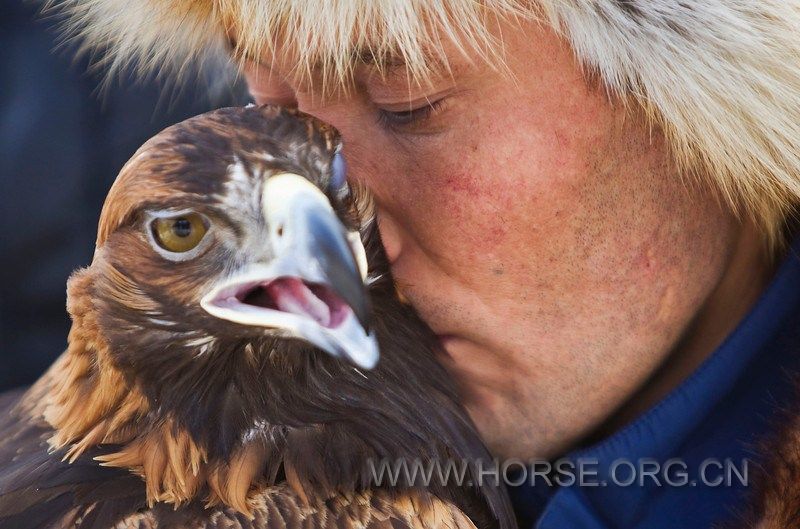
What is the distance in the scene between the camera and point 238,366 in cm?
161

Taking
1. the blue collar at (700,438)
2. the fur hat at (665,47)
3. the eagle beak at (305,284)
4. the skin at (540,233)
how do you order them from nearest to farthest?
the eagle beak at (305,284) < the fur hat at (665,47) < the skin at (540,233) < the blue collar at (700,438)

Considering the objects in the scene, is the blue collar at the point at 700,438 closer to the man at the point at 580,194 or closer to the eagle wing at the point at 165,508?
the man at the point at 580,194

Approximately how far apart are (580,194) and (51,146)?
8.72 ft

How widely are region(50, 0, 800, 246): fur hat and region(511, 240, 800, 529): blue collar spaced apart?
1.09ft

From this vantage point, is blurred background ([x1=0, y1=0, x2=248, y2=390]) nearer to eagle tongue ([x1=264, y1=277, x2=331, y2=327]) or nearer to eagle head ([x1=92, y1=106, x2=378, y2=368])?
eagle head ([x1=92, y1=106, x2=378, y2=368])

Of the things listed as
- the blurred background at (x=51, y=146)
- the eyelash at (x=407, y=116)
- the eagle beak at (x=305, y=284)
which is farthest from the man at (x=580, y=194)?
the blurred background at (x=51, y=146)

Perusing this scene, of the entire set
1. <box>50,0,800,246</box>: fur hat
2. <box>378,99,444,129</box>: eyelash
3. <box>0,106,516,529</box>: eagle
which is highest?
<box>50,0,800,246</box>: fur hat

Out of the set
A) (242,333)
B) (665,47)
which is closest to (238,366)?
(242,333)

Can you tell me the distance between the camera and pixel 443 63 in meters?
1.63

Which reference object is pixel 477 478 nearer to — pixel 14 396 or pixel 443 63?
pixel 443 63

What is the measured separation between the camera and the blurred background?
147 inches

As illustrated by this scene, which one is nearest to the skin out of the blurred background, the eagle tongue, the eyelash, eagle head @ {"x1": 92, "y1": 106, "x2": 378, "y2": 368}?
the eyelash

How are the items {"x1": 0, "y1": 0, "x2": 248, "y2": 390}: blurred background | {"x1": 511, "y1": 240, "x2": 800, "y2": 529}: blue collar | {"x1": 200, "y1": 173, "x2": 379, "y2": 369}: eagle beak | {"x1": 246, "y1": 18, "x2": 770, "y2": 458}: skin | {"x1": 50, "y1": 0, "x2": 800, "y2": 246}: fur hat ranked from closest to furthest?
{"x1": 200, "y1": 173, "x2": 379, "y2": 369}: eagle beak
{"x1": 50, "y1": 0, "x2": 800, "y2": 246}: fur hat
{"x1": 246, "y1": 18, "x2": 770, "y2": 458}: skin
{"x1": 511, "y1": 240, "x2": 800, "y2": 529}: blue collar
{"x1": 0, "y1": 0, "x2": 248, "y2": 390}: blurred background

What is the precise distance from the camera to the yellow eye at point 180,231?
1.46 m
